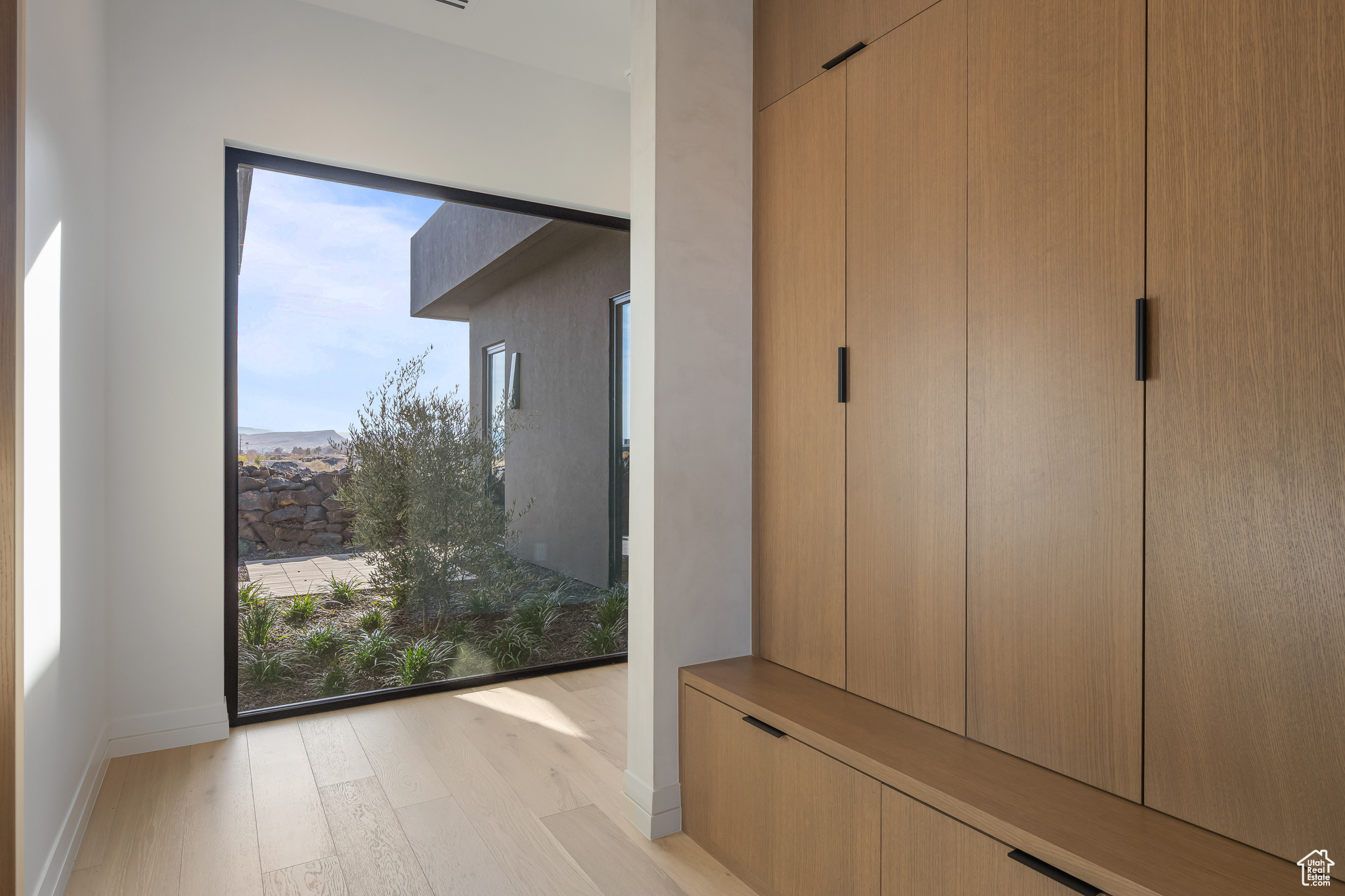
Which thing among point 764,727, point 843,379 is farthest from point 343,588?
point 843,379

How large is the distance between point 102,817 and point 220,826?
0.39m

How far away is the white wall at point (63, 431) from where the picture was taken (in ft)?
5.57

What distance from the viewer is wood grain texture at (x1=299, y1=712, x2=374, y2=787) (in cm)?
249

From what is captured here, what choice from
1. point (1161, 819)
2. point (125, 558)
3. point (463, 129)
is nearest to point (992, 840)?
point (1161, 819)

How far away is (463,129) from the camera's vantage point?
3.29 meters

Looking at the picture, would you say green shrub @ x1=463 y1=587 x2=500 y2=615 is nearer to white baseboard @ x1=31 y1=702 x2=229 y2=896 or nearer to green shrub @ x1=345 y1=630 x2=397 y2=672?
green shrub @ x1=345 y1=630 x2=397 y2=672

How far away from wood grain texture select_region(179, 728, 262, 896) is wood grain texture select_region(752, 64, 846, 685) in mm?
1601

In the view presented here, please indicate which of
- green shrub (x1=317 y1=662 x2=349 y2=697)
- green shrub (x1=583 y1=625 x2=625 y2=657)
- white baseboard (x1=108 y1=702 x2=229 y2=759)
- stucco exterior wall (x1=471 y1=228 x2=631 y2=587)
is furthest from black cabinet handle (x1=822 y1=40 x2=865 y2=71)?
white baseboard (x1=108 y1=702 x2=229 y2=759)

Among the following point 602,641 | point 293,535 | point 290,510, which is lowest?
point 602,641

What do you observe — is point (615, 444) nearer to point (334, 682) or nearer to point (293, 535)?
point (293, 535)

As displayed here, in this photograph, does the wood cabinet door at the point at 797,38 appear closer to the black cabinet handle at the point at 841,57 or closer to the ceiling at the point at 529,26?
the black cabinet handle at the point at 841,57

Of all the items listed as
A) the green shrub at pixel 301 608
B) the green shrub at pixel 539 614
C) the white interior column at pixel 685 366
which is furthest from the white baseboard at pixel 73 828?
the green shrub at pixel 539 614

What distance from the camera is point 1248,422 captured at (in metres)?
1.18

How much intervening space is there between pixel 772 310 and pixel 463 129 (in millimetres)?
1957
